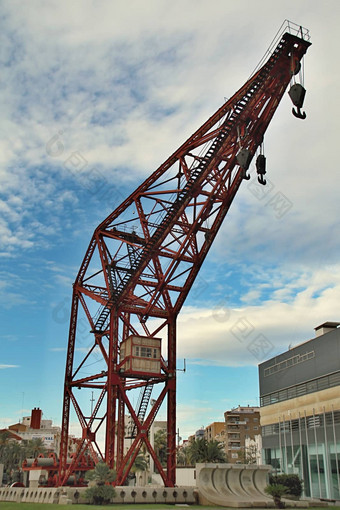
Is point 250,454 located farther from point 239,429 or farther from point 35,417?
point 35,417

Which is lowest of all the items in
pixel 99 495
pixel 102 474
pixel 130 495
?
pixel 130 495

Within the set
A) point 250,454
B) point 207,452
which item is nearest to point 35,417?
point 250,454

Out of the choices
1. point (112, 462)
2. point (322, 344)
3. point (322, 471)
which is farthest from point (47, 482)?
point (322, 344)

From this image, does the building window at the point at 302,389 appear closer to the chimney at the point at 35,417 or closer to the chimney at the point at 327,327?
the chimney at the point at 327,327

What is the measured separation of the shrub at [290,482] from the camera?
39406 mm

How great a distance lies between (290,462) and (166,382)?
17433mm

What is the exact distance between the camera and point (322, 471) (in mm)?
43750

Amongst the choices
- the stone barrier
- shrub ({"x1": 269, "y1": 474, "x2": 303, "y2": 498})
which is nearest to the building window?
shrub ({"x1": 269, "y1": 474, "x2": 303, "y2": 498})

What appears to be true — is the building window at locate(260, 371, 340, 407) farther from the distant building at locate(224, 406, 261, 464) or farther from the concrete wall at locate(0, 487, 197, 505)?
the distant building at locate(224, 406, 261, 464)

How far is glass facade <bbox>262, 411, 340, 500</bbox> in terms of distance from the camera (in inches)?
1655

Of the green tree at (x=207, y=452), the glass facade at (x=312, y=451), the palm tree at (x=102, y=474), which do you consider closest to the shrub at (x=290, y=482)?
the glass facade at (x=312, y=451)

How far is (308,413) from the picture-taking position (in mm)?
47344

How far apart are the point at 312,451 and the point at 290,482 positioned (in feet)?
21.4

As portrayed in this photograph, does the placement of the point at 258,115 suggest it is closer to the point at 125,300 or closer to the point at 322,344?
the point at 125,300
